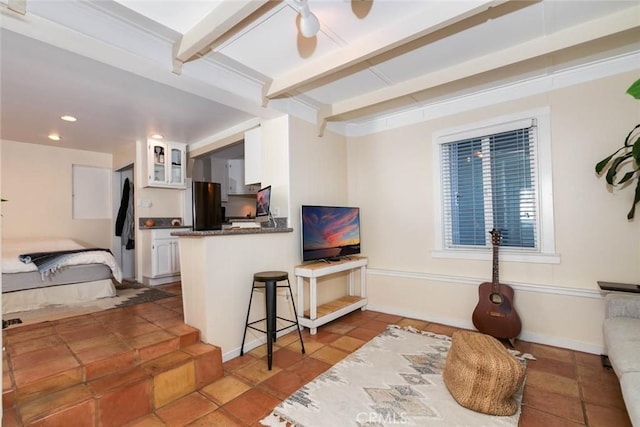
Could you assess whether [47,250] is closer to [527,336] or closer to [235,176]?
[235,176]

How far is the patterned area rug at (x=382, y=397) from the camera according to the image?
192 cm

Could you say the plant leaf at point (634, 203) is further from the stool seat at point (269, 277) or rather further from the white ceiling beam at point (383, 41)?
the stool seat at point (269, 277)

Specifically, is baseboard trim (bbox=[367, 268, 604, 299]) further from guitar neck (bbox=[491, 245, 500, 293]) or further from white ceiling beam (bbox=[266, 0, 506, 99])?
white ceiling beam (bbox=[266, 0, 506, 99])

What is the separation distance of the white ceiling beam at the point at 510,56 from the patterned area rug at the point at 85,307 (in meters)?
3.28

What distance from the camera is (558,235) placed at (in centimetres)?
289

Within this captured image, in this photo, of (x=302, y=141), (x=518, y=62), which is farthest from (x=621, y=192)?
(x=302, y=141)

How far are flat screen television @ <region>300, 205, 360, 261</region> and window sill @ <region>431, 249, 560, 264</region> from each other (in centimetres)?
99

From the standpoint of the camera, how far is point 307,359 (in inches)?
107

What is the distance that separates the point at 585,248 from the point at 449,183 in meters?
1.36

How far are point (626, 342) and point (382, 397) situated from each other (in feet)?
5.05

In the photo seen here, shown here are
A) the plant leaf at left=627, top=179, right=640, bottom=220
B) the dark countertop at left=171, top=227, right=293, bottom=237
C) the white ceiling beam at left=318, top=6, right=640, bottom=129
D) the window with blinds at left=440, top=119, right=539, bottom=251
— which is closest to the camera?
the white ceiling beam at left=318, top=6, right=640, bottom=129

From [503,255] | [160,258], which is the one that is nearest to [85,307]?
[160,258]

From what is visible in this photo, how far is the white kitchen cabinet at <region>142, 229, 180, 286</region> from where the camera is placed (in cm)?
464

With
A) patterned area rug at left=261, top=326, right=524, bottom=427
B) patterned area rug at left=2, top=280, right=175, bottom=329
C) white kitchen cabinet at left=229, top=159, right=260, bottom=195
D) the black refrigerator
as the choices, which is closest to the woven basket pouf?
patterned area rug at left=261, top=326, right=524, bottom=427
